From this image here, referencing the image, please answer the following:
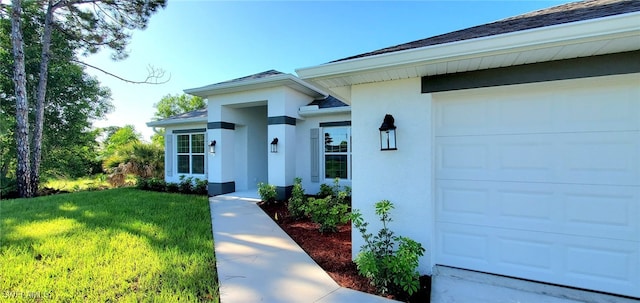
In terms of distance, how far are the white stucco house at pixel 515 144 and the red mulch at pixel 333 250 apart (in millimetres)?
399

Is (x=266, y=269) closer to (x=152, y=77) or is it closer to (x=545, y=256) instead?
(x=545, y=256)

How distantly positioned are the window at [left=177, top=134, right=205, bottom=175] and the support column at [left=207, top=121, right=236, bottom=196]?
1.96 m

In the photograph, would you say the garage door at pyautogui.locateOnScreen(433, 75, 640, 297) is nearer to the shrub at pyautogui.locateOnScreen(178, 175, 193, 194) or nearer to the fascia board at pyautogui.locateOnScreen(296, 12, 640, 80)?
the fascia board at pyautogui.locateOnScreen(296, 12, 640, 80)

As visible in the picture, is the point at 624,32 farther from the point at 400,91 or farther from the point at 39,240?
the point at 39,240

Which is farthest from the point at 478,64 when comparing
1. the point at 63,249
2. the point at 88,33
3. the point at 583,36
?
the point at 88,33

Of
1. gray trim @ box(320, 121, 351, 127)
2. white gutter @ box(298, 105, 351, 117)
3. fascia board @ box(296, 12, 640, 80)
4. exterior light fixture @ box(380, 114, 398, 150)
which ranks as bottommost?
exterior light fixture @ box(380, 114, 398, 150)

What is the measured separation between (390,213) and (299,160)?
6081mm

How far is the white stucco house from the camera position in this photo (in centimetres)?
278

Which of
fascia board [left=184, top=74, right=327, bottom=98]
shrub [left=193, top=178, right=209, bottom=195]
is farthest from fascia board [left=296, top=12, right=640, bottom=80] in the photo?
shrub [left=193, top=178, right=209, bottom=195]

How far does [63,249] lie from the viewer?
4.15 metres

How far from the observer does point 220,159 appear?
372 inches

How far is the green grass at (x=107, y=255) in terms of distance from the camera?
2955mm

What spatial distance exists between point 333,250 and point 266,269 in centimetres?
119

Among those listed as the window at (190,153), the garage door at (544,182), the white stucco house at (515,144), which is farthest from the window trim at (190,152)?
the garage door at (544,182)
